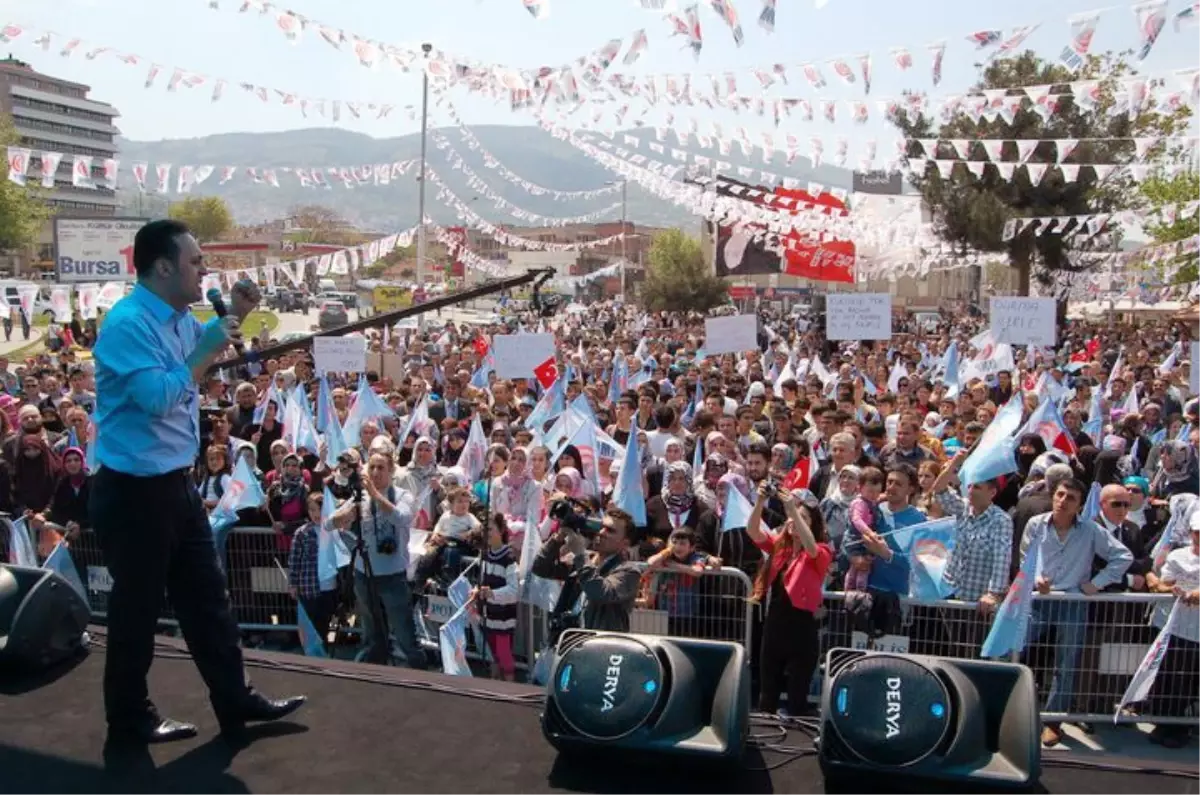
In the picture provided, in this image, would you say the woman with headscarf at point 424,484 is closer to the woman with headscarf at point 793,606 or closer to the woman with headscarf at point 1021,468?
the woman with headscarf at point 793,606

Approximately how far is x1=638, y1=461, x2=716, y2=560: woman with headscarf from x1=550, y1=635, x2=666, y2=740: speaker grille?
132 inches

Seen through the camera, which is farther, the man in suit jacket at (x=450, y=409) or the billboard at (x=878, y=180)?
the billboard at (x=878, y=180)

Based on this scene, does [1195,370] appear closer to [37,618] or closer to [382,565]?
[382,565]

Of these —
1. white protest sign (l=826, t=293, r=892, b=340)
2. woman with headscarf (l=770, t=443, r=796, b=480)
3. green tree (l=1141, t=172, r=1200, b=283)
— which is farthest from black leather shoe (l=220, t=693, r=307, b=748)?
green tree (l=1141, t=172, r=1200, b=283)

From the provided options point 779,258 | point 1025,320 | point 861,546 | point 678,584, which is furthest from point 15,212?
point 861,546

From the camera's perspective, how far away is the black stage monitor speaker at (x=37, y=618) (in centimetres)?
377

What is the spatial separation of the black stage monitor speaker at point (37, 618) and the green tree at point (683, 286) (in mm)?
50330

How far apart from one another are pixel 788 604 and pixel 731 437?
3.46m

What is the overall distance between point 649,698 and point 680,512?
3.94 m

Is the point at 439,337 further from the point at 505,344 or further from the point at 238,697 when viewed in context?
the point at 238,697

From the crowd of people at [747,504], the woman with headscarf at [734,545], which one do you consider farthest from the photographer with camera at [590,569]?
the woman with headscarf at [734,545]

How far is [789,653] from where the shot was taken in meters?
5.67

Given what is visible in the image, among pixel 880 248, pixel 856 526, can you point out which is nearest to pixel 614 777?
pixel 856 526

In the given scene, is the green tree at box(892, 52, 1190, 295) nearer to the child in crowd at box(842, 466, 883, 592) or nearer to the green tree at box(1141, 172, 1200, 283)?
the green tree at box(1141, 172, 1200, 283)
